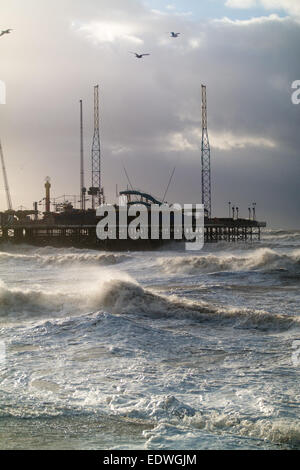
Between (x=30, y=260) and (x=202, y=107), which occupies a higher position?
(x=202, y=107)

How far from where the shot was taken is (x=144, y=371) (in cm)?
1048

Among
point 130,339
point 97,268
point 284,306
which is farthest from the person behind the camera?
point 97,268

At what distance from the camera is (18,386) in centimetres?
945

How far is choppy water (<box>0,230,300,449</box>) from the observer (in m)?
7.35

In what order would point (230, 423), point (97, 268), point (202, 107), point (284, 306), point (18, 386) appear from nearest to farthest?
point (230, 423)
point (18, 386)
point (284, 306)
point (97, 268)
point (202, 107)

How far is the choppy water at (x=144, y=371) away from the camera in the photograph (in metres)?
7.35

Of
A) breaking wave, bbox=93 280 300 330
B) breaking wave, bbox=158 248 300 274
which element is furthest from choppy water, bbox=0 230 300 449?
breaking wave, bbox=158 248 300 274

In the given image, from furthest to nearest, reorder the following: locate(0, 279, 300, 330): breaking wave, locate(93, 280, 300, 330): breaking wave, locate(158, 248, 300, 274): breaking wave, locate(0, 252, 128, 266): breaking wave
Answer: locate(0, 252, 128, 266): breaking wave, locate(158, 248, 300, 274): breaking wave, locate(0, 279, 300, 330): breaking wave, locate(93, 280, 300, 330): breaking wave

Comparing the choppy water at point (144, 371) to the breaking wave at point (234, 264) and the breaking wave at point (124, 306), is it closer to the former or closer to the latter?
the breaking wave at point (124, 306)

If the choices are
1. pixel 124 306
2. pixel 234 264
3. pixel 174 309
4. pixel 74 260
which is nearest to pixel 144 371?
pixel 174 309

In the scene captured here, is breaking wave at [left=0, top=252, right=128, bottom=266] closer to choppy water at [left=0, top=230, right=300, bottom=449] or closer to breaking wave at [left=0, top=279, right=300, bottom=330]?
choppy water at [left=0, top=230, right=300, bottom=449]

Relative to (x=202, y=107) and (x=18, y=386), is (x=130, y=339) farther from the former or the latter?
(x=202, y=107)

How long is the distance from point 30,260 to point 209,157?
44384 mm
